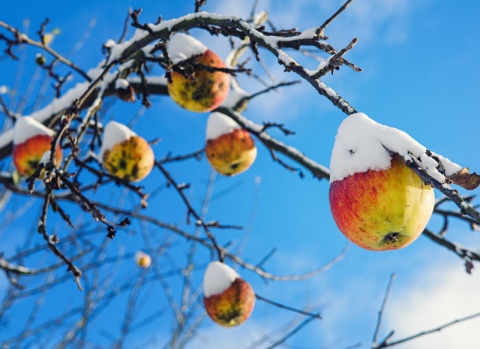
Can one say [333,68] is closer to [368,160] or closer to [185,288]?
[368,160]

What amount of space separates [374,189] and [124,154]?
6.03ft

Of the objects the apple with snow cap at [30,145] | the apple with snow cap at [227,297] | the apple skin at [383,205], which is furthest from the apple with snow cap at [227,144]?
the apple skin at [383,205]

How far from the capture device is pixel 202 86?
2436 mm

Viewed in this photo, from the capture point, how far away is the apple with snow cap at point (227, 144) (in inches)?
116

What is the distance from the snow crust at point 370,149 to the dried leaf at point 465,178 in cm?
1

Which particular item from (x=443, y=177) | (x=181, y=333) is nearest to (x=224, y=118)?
(x=443, y=177)

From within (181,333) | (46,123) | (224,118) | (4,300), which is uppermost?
(4,300)

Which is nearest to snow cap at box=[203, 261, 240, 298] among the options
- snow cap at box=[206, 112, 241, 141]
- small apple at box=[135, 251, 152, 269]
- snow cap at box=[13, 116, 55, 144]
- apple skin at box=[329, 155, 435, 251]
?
snow cap at box=[206, 112, 241, 141]

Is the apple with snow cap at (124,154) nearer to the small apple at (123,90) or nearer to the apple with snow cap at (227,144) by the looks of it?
the small apple at (123,90)

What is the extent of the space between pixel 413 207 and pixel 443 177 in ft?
1.14

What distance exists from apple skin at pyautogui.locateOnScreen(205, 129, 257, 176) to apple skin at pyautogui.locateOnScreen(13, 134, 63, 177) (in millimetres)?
1004

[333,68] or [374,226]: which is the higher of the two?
[333,68]

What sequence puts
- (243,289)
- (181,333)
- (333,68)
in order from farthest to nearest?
1. (181,333)
2. (243,289)
3. (333,68)

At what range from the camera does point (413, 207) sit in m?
1.27
